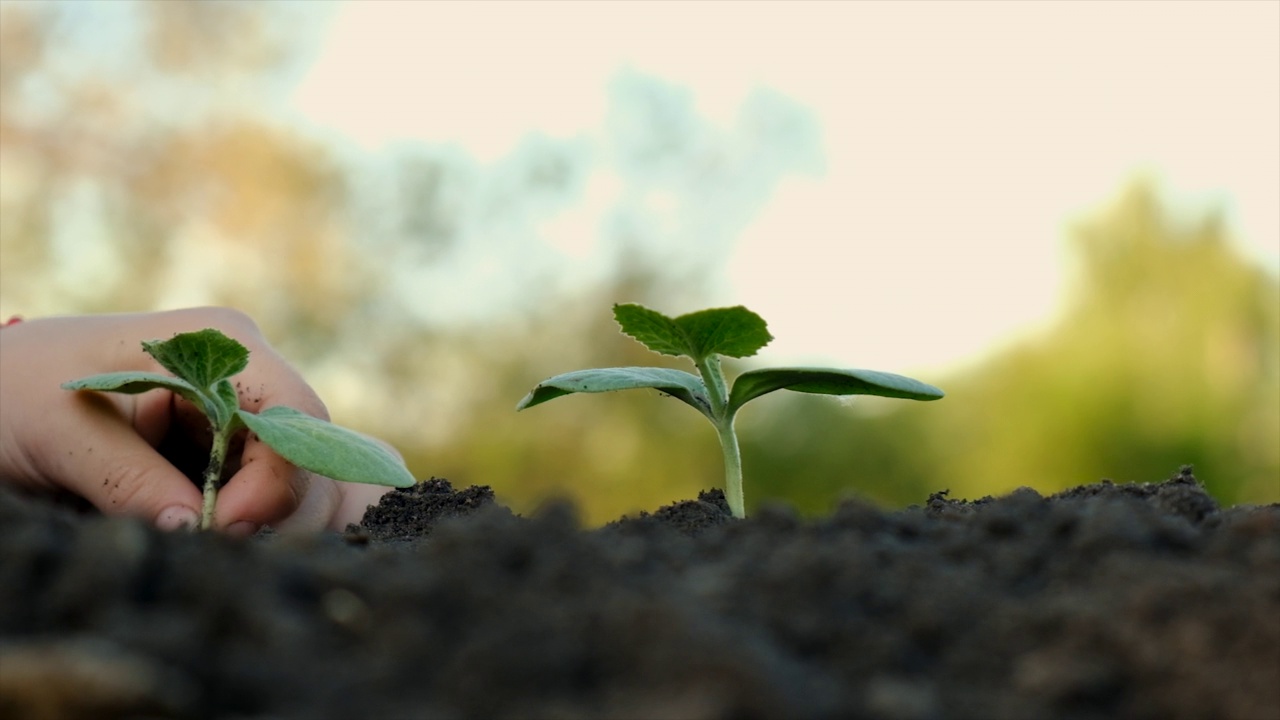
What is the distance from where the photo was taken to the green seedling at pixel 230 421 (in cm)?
162

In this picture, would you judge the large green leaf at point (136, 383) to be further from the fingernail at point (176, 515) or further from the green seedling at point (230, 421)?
the fingernail at point (176, 515)

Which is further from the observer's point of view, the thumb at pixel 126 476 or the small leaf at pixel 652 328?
the thumb at pixel 126 476

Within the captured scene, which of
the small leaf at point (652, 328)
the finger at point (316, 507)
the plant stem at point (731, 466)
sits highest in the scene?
the small leaf at point (652, 328)

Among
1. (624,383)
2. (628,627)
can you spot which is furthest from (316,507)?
(628,627)

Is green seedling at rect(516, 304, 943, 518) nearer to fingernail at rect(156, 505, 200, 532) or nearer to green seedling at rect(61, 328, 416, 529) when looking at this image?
green seedling at rect(61, 328, 416, 529)

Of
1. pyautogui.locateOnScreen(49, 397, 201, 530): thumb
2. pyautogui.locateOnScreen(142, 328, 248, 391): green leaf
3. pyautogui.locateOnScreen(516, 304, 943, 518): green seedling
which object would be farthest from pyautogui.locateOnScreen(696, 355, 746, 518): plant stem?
pyautogui.locateOnScreen(49, 397, 201, 530): thumb

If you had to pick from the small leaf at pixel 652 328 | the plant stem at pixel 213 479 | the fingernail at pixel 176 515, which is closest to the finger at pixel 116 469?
the fingernail at pixel 176 515

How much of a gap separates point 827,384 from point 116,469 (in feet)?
4.43

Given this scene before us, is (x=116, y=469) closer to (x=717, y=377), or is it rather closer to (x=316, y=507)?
(x=316, y=507)

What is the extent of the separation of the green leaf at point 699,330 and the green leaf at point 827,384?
0.05 metres

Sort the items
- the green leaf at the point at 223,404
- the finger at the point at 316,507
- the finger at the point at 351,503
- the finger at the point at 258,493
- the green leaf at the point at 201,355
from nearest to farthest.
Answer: the green leaf at the point at 201,355 → the green leaf at the point at 223,404 → the finger at the point at 258,493 → the finger at the point at 316,507 → the finger at the point at 351,503

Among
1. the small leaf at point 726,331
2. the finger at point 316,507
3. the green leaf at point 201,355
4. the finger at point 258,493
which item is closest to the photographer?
the small leaf at point 726,331

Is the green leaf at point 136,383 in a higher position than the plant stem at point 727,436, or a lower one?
higher

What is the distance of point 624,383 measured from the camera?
163cm
